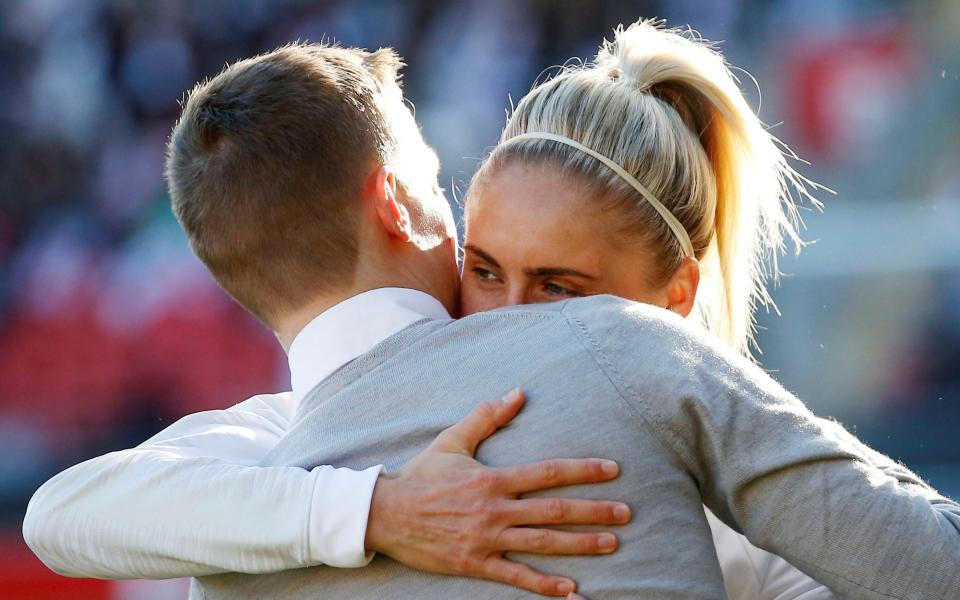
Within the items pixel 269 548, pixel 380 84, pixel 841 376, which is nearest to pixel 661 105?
pixel 380 84

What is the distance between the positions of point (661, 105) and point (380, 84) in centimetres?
67

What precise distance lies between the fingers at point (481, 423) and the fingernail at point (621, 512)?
196 millimetres

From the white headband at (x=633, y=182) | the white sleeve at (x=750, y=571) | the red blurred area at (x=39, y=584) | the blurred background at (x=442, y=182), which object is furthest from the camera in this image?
the blurred background at (x=442, y=182)

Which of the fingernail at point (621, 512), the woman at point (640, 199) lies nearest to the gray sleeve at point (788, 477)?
the fingernail at point (621, 512)

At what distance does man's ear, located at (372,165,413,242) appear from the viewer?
2.08 metres

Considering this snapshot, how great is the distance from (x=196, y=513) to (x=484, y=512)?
17.8 inches

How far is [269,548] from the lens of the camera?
1717 mm

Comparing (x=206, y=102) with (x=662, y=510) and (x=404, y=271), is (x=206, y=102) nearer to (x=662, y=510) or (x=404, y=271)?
(x=404, y=271)

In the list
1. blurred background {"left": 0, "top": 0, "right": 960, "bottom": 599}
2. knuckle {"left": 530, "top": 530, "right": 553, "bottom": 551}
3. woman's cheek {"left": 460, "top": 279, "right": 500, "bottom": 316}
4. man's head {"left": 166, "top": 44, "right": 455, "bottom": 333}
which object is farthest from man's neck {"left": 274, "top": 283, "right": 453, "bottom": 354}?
blurred background {"left": 0, "top": 0, "right": 960, "bottom": 599}

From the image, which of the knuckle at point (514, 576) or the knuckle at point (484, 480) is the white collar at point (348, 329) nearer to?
the knuckle at point (484, 480)

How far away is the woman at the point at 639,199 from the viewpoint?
2.35m

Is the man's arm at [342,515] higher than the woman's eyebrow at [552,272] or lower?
lower

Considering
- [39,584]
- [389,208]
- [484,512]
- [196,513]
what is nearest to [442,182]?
[39,584]

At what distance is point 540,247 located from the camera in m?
2.33
